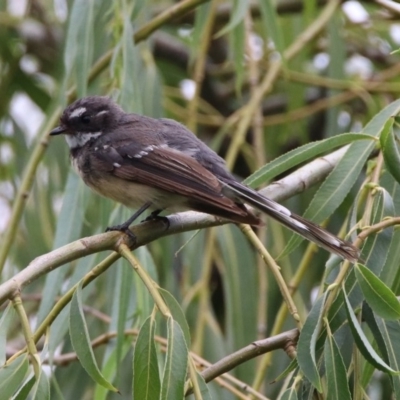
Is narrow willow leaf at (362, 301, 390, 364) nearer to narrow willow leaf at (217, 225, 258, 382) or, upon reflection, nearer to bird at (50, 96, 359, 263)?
bird at (50, 96, 359, 263)

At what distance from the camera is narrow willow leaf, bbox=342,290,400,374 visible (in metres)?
1.89

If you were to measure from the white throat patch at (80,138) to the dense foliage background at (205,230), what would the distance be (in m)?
0.13

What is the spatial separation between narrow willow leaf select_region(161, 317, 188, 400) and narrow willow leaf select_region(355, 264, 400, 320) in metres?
0.44

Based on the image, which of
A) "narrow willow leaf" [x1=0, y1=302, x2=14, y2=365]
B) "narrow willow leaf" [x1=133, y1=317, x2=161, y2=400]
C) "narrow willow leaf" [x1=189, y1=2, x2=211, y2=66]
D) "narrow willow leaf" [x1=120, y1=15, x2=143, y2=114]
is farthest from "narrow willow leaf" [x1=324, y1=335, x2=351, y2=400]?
"narrow willow leaf" [x1=189, y1=2, x2=211, y2=66]

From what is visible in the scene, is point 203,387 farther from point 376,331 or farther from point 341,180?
point 341,180

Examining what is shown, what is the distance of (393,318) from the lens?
197cm

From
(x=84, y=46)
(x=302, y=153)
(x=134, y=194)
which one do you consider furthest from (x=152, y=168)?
(x=302, y=153)

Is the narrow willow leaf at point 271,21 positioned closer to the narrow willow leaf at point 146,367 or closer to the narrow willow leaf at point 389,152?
the narrow willow leaf at point 389,152

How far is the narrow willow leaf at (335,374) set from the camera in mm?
1990

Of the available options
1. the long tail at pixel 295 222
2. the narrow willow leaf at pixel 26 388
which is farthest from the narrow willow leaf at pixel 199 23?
the narrow willow leaf at pixel 26 388

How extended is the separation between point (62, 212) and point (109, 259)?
0.93 metres

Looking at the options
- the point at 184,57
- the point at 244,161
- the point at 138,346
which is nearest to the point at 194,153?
→ the point at 138,346

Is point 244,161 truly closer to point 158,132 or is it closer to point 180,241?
point 180,241

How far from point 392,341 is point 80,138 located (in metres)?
1.62
